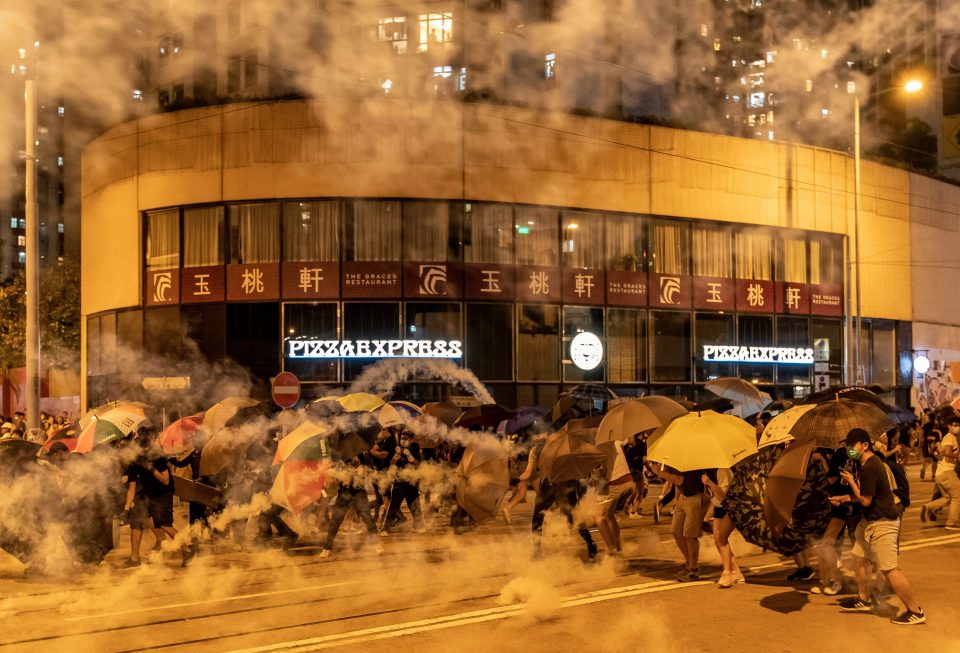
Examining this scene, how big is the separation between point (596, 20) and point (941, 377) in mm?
22631

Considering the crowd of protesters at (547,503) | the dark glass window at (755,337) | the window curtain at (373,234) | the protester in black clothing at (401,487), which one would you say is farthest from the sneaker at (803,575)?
the dark glass window at (755,337)

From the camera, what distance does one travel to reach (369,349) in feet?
97.3

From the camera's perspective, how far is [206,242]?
30703 mm

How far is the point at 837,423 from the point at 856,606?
1.61 m

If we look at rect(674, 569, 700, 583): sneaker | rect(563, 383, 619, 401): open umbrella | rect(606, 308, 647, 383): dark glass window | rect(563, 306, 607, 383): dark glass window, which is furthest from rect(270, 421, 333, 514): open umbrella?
rect(606, 308, 647, 383): dark glass window

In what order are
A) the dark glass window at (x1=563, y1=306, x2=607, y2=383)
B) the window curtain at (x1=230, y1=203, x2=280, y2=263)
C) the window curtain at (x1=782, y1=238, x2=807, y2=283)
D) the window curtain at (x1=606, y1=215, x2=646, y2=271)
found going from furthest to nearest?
the window curtain at (x1=782, y1=238, x2=807, y2=283)
the window curtain at (x1=606, y1=215, x2=646, y2=271)
the dark glass window at (x1=563, y1=306, x2=607, y2=383)
the window curtain at (x1=230, y1=203, x2=280, y2=263)

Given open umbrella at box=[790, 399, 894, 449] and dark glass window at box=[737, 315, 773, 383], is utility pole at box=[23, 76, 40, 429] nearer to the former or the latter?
open umbrella at box=[790, 399, 894, 449]

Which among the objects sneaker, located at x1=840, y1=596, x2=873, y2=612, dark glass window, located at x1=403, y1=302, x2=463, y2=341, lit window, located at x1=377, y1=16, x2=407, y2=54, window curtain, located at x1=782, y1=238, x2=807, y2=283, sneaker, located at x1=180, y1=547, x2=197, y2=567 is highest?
lit window, located at x1=377, y1=16, x2=407, y2=54

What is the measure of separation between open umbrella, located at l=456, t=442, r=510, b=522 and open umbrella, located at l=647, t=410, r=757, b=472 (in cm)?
352

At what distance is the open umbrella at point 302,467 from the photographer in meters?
12.8

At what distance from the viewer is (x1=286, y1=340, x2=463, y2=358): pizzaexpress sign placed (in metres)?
29.5

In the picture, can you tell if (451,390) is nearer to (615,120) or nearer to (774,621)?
→ (615,120)

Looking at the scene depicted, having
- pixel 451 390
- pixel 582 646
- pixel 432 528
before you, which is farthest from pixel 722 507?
pixel 451 390

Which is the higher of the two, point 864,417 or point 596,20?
point 596,20
